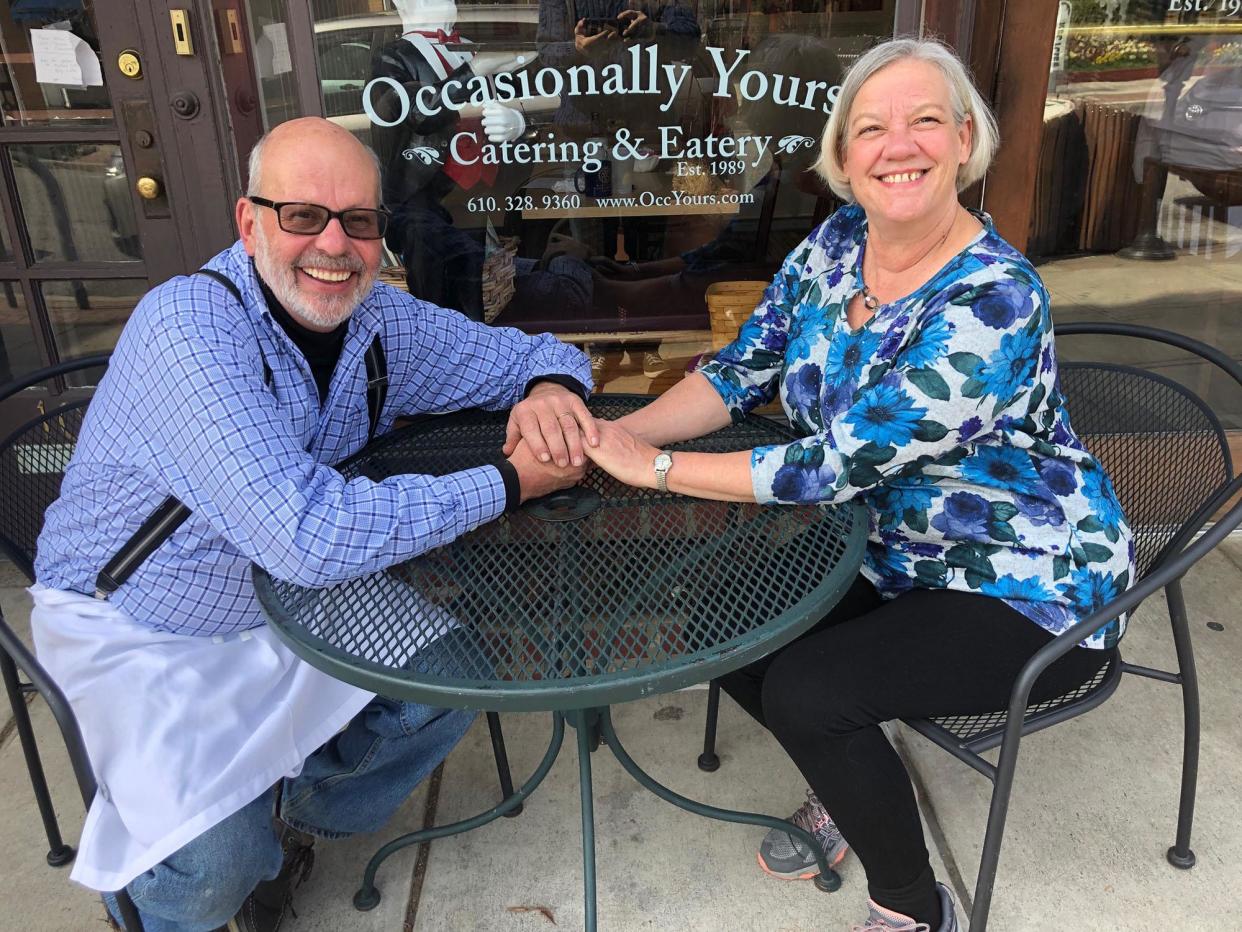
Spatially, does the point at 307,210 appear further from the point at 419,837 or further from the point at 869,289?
the point at 419,837

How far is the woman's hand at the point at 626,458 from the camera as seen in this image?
5.30ft

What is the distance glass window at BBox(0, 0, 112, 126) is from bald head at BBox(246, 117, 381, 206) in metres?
1.54

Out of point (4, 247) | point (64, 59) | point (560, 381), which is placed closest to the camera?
point (560, 381)

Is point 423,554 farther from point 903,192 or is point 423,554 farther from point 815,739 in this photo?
point 903,192

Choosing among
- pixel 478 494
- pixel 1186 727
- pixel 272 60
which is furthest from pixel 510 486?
pixel 272 60

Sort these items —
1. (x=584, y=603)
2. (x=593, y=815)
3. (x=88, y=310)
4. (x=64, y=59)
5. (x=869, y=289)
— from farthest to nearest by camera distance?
(x=88, y=310) → (x=64, y=59) → (x=593, y=815) → (x=869, y=289) → (x=584, y=603)

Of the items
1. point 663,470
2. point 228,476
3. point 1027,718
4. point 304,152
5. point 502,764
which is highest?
point 304,152

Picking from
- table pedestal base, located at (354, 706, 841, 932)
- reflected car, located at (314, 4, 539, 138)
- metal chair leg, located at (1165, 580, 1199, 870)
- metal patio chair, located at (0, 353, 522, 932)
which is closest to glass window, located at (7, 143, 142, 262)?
reflected car, located at (314, 4, 539, 138)

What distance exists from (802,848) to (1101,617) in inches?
34.1

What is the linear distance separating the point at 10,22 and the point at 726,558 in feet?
9.03

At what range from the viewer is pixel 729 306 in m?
3.50

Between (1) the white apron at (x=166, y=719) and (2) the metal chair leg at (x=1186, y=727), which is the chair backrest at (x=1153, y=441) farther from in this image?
(1) the white apron at (x=166, y=719)

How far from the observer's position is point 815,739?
1.57 m

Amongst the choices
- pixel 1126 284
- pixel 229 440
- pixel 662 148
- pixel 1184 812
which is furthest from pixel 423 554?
pixel 1126 284
